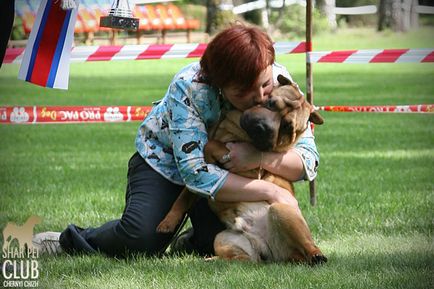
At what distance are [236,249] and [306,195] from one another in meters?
2.77

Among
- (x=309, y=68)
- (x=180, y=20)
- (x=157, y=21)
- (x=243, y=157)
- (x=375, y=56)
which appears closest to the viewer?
(x=243, y=157)

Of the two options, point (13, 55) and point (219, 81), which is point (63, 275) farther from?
point (13, 55)

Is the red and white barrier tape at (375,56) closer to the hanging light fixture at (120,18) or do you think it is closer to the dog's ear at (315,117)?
the hanging light fixture at (120,18)

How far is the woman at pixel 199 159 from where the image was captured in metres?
4.65

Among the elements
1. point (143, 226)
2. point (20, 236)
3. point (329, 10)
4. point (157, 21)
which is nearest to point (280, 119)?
point (143, 226)

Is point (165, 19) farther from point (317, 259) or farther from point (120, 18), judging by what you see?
point (317, 259)

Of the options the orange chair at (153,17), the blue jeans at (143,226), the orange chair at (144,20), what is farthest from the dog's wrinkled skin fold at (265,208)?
the orange chair at (153,17)

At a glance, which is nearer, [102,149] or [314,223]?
[314,223]

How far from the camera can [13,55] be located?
7477 mm

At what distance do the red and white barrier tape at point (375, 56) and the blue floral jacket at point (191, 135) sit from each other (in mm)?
2230

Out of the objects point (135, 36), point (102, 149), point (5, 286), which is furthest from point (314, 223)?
point (135, 36)

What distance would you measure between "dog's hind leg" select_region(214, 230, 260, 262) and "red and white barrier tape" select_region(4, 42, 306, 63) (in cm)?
268

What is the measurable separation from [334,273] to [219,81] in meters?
1.12

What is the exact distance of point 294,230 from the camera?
4621 millimetres
